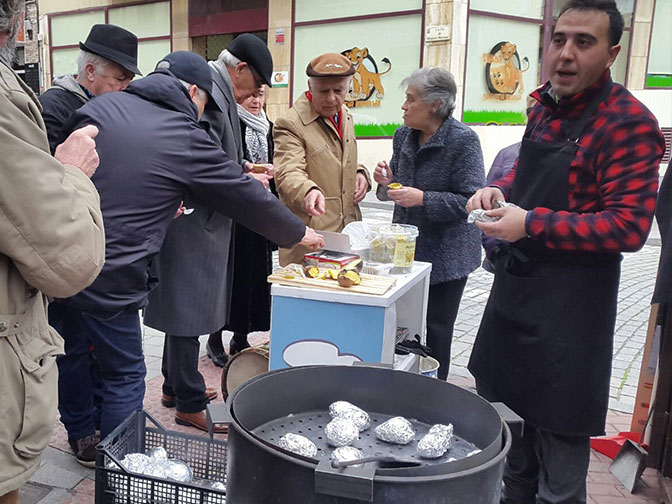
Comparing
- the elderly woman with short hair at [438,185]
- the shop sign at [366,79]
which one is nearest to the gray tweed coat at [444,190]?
the elderly woman with short hair at [438,185]

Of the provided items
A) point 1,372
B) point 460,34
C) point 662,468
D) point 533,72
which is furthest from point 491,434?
point 533,72

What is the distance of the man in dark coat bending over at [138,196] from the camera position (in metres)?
2.19

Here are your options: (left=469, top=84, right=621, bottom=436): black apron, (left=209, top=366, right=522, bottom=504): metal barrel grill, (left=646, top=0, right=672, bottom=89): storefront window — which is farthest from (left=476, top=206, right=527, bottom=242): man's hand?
(left=646, top=0, right=672, bottom=89): storefront window

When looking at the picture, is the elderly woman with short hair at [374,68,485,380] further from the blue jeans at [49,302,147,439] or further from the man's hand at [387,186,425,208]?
the blue jeans at [49,302,147,439]

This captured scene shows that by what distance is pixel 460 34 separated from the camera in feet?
38.4

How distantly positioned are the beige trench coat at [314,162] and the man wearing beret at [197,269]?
0.62 feet

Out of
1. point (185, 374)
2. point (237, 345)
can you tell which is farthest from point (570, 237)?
point (237, 345)

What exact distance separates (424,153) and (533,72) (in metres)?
11.1

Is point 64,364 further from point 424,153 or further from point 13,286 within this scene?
point 424,153

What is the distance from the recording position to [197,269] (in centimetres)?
291

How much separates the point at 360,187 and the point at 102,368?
182 cm

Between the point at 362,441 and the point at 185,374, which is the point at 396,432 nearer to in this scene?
the point at 362,441

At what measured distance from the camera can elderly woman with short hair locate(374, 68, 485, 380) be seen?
3.15 metres

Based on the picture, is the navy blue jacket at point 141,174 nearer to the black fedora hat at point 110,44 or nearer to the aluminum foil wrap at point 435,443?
the black fedora hat at point 110,44
